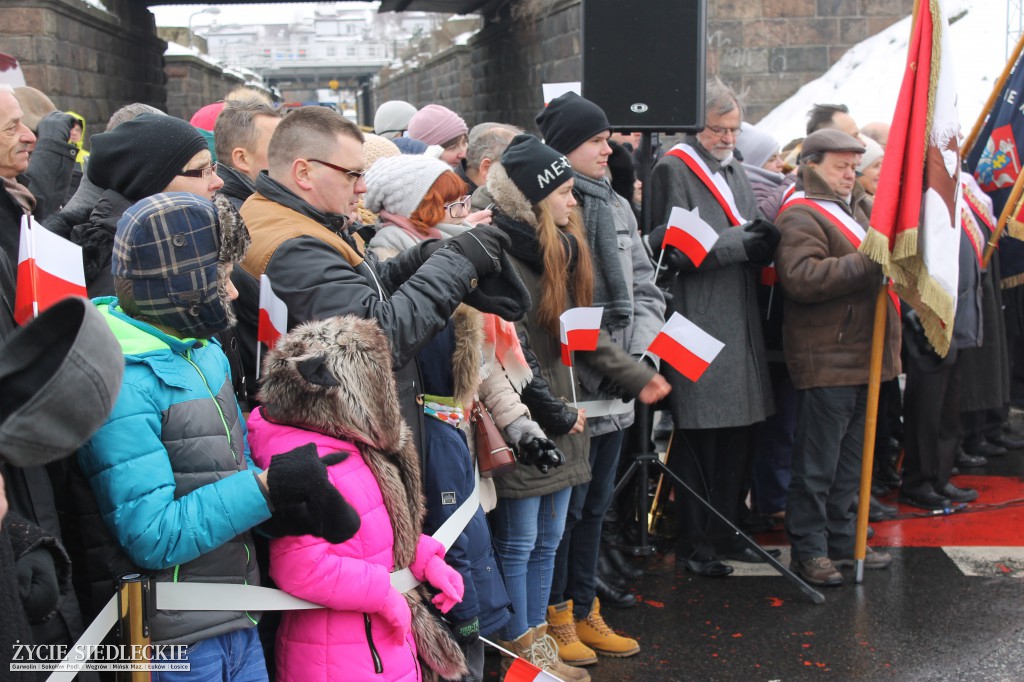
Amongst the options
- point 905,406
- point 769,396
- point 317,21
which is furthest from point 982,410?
point 317,21

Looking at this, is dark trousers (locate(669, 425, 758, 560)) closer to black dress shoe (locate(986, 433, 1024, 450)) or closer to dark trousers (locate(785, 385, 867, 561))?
dark trousers (locate(785, 385, 867, 561))

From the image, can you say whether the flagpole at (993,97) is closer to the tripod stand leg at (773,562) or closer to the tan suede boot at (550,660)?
the tripod stand leg at (773,562)

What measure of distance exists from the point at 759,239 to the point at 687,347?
811mm

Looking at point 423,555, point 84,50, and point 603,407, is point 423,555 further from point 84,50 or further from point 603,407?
point 84,50

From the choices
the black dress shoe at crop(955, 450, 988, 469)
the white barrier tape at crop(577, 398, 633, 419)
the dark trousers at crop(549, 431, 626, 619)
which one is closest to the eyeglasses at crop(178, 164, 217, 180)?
the white barrier tape at crop(577, 398, 633, 419)

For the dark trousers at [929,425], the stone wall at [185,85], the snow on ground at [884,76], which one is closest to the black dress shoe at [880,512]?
the dark trousers at [929,425]

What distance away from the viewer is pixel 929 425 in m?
6.19

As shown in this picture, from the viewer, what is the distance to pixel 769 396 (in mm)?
5320

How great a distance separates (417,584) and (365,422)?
0.55m

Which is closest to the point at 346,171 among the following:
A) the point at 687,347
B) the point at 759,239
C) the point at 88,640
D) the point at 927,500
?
the point at 88,640

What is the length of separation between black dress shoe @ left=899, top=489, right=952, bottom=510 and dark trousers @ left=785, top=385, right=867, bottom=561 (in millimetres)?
1103

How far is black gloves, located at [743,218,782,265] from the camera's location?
4.97 metres

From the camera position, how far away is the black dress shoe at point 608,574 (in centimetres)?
504

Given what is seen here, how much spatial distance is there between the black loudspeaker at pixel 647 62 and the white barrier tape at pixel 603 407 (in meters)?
1.53
